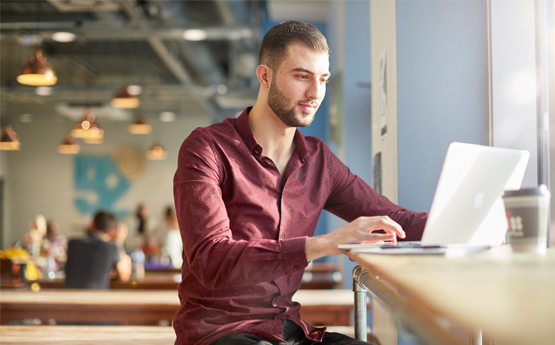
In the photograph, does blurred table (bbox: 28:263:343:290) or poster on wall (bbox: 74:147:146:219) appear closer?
blurred table (bbox: 28:263:343:290)

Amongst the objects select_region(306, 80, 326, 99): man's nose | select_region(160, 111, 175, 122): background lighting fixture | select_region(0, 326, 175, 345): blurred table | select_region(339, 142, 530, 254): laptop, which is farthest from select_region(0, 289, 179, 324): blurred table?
select_region(160, 111, 175, 122): background lighting fixture

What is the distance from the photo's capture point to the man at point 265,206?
4.60 feet

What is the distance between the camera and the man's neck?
183 centimetres

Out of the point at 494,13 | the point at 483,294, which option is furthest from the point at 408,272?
the point at 494,13

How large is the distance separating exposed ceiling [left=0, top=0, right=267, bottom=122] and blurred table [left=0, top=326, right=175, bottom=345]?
5.00m

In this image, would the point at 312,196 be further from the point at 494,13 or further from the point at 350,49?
the point at 350,49

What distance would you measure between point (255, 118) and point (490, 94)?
100 cm

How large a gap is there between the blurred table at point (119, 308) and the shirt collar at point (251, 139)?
1409 millimetres

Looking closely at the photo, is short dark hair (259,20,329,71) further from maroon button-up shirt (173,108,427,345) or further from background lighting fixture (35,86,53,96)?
background lighting fixture (35,86,53,96)

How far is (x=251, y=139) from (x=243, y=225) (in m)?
0.28

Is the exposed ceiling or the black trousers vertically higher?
the exposed ceiling

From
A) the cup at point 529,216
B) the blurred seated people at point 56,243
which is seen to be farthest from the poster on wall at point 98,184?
the cup at point 529,216

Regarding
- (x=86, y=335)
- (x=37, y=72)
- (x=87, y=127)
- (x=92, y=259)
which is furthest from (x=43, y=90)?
(x=86, y=335)

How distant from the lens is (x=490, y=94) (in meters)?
2.25
